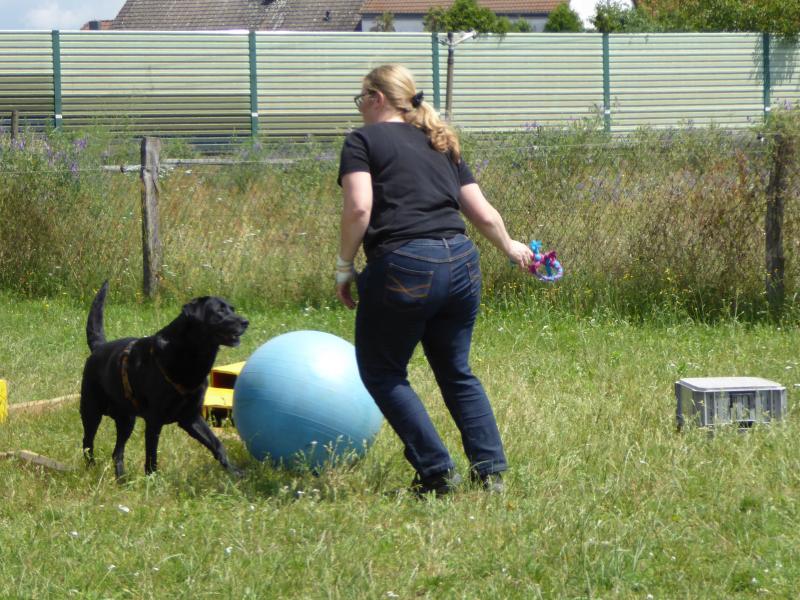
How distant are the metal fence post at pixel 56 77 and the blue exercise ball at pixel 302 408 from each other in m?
17.6

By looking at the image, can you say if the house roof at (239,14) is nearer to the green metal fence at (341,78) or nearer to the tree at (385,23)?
the tree at (385,23)

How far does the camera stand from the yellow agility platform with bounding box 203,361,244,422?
250 inches

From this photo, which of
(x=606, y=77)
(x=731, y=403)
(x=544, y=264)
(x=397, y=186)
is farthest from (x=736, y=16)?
(x=397, y=186)

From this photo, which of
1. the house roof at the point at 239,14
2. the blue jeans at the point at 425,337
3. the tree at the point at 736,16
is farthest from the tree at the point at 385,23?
the blue jeans at the point at 425,337

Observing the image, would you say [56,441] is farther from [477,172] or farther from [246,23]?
[246,23]

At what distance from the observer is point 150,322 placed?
9156 millimetres

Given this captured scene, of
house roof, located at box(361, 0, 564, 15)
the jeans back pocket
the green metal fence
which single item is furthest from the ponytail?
house roof, located at box(361, 0, 564, 15)

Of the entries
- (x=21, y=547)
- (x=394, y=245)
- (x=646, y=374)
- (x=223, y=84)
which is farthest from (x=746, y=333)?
(x=223, y=84)

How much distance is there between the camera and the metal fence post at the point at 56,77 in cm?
2136

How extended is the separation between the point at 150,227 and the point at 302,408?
5.38 meters

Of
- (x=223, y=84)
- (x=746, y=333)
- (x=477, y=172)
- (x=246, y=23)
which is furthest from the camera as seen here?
(x=246, y=23)

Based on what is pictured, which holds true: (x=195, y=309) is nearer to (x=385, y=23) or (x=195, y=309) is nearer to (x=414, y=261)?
(x=414, y=261)

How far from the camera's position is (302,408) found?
5039 millimetres

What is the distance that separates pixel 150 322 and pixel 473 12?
98.5 ft
